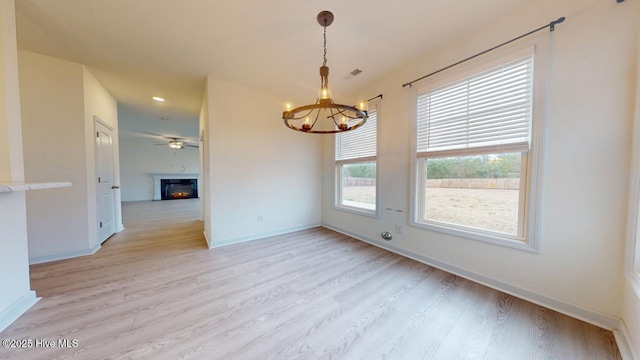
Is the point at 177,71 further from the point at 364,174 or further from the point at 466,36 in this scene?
the point at 466,36

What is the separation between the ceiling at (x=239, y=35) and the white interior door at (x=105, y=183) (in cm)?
90

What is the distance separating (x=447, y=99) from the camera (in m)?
2.33

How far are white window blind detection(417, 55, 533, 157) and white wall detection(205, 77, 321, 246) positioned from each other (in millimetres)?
2237

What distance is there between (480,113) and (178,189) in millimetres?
10987

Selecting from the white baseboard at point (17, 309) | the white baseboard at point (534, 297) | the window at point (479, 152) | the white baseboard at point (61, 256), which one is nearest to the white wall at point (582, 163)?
the white baseboard at point (534, 297)

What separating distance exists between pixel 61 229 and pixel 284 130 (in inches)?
130

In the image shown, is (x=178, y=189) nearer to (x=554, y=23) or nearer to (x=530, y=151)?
(x=530, y=151)

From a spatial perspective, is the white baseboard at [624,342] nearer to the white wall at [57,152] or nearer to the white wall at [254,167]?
the white wall at [254,167]

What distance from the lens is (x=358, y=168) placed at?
365 cm

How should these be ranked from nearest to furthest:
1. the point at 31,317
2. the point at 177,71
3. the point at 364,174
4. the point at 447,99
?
the point at 31,317
the point at 447,99
the point at 177,71
the point at 364,174

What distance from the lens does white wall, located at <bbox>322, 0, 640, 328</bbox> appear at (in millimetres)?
1428

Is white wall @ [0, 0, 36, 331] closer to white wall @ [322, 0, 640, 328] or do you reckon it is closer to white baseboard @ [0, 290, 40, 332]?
white baseboard @ [0, 290, 40, 332]

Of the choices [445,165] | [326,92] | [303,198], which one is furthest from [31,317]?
[445,165]

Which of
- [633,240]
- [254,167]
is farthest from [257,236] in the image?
[633,240]
